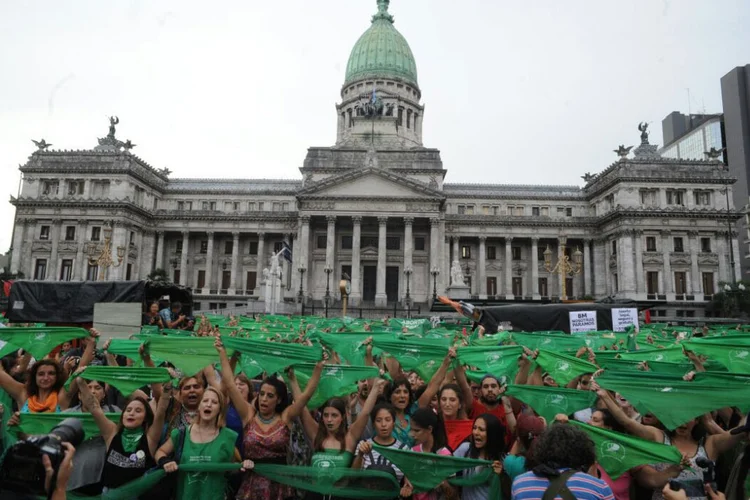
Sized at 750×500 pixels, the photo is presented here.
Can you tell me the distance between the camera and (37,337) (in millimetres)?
8953

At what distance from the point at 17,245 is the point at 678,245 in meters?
75.4

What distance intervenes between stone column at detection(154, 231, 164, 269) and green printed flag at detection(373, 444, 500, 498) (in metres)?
63.5

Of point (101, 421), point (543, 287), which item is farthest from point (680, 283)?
point (101, 421)

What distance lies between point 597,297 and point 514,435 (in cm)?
6035

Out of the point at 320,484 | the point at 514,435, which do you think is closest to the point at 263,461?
the point at 320,484

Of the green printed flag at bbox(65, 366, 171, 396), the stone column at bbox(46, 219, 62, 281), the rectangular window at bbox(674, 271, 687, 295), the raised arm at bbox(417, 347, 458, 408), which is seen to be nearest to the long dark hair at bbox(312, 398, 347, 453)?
the raised arm at bbox(417, 347, 458, 408)

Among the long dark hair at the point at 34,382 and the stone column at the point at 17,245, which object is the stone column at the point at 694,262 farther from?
the stone column at the point at 17,245

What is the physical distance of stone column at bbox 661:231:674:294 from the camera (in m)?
56.5

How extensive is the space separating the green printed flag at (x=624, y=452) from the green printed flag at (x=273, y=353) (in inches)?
152

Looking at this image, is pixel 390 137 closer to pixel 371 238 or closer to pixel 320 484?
pixel 371 238

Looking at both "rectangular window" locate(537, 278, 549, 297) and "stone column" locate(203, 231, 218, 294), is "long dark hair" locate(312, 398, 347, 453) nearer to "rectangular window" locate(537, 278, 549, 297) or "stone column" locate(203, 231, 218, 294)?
"stone column" locate(203, 231, 218, 294)

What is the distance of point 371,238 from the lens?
60719mm

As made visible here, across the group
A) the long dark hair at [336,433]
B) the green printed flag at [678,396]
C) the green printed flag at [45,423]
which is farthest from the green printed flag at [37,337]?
the green printed flag at [678,396]

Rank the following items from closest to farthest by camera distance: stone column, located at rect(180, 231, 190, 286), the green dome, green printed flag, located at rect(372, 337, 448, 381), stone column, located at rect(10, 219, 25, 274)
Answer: green printed flag, located at rect(372, 337, 448, 381)
stone column, located at rect(10, 219, 25, 274)
stone column, located at rect(180, 231, 190, 286)
the green dome
